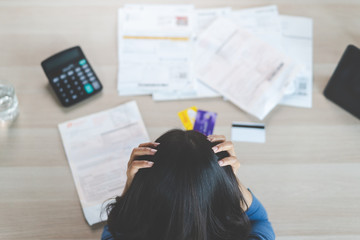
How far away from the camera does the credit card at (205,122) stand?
32.8 inches

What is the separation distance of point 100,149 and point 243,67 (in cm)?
43

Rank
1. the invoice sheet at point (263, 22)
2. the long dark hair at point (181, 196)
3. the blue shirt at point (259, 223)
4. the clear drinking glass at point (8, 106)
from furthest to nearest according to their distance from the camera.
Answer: the invoice sheet at point (263, 22)
the clear drinking glass at point (8, 106)
the blue shirt at point (259, 223)
the long dark hair at point (181, 196)

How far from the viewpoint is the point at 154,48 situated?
0.91 meters

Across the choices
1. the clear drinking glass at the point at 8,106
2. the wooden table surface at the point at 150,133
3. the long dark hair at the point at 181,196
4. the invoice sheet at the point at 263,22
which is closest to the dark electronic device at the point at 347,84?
the wooden table surface at the point at 150,133

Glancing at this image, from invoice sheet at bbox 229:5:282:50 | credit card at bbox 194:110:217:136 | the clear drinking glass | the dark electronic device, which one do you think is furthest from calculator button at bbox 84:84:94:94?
the dark electronic device

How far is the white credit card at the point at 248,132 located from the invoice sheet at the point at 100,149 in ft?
0.71

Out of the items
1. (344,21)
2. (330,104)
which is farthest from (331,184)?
(344,21)

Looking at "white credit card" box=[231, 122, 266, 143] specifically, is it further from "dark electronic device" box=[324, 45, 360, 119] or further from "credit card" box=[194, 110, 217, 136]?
"dark electronic device" box=[324, 45, 360, 119]

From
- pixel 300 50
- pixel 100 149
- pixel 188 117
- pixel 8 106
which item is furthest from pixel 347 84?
pixel 8 106

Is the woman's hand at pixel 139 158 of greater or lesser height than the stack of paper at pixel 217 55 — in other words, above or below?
below

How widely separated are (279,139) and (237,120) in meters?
0.11

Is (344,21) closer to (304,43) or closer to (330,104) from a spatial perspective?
(304,43)

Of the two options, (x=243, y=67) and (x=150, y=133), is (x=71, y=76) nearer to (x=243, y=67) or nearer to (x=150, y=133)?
(x=150, y=133)

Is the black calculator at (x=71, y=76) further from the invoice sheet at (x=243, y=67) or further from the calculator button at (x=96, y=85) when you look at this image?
the invoice sheet at (x=243, y=67)
